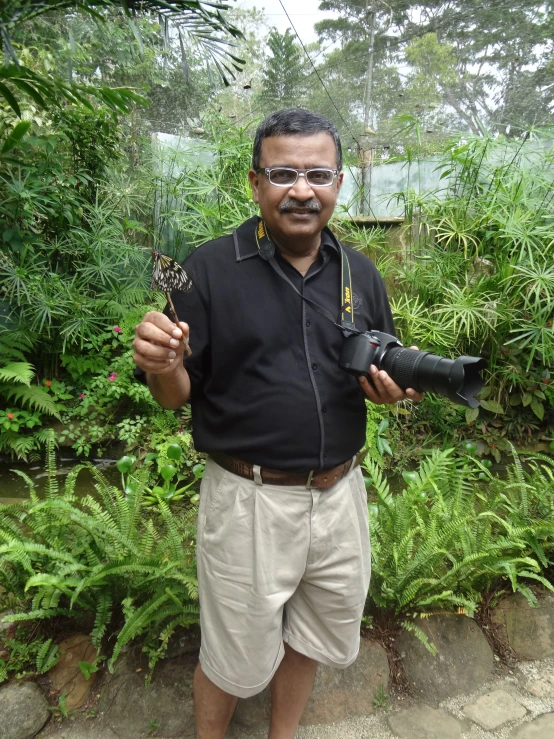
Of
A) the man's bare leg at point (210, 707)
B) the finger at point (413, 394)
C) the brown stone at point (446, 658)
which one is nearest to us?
the finger at point (413, 394)

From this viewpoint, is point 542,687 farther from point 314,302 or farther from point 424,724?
point 314,302

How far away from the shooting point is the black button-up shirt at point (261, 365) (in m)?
1.22

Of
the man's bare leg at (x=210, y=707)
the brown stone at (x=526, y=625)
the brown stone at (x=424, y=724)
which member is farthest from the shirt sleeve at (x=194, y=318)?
the brown stone at (x=526, y=625)

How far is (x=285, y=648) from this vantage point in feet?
4.84

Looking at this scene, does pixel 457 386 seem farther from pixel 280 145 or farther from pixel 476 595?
pixel 476 595

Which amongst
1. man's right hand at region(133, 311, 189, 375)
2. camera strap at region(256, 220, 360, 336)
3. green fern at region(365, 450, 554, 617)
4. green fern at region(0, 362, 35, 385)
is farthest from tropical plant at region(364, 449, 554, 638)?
green fern at region(0, 362, 35, 385)

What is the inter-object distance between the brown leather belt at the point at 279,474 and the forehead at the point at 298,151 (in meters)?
0.72

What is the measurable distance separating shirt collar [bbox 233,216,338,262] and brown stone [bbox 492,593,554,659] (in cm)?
172

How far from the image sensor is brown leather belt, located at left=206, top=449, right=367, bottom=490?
124 centimetres

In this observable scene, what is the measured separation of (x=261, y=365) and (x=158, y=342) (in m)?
0.29

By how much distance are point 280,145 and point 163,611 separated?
149 centimetres

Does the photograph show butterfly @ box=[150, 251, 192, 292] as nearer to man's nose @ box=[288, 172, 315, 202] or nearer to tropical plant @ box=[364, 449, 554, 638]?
man's nose @ box=[288, 172, 315, 202]

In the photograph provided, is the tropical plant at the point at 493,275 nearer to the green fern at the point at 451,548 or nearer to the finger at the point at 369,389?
the green fern at the point at 451,548

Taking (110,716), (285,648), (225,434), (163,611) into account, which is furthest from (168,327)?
(110,716)
